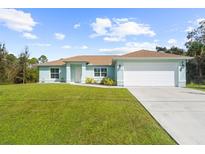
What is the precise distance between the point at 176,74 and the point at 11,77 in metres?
22.3

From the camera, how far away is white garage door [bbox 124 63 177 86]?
21625 millimetres

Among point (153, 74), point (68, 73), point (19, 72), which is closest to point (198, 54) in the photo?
point (153, 74)

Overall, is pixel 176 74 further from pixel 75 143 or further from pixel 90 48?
pixel 75 143

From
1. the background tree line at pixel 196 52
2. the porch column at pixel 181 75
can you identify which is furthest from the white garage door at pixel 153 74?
the background tree line at pixel 196 52

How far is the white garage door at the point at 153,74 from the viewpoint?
2162 centimetres

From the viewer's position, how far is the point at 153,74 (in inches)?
854

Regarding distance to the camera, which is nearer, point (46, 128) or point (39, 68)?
point (46, 128)

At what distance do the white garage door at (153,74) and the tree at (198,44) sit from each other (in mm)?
12906

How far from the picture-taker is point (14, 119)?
6.71 meters

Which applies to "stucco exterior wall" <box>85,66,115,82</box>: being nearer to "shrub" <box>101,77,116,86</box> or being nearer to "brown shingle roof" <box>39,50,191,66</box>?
"brown shingle roof" <box>39,50,191,66</box>

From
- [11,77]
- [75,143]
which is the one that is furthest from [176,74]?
[11,77]

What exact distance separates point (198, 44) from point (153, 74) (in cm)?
1546

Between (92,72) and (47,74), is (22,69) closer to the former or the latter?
(47,74)
